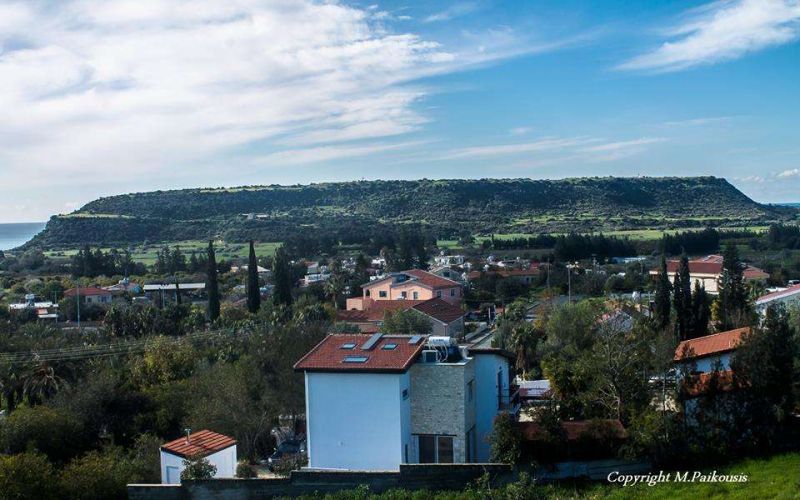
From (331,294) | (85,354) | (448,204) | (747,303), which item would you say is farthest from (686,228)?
(85,354)

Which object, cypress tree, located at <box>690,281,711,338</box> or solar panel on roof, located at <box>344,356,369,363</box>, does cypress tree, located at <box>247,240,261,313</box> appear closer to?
cypress tree, located at <box>690,281,711,338</box>

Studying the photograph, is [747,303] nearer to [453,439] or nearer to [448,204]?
[453,439]

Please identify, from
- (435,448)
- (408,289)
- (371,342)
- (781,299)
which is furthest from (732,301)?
(408,289)

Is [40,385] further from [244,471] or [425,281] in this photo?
[425,281]

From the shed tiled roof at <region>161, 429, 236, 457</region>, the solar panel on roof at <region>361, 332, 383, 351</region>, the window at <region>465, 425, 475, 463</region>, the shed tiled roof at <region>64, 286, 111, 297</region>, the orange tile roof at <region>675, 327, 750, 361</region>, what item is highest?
the solar panel on roof at <region>361, 332, 383, 351</region>

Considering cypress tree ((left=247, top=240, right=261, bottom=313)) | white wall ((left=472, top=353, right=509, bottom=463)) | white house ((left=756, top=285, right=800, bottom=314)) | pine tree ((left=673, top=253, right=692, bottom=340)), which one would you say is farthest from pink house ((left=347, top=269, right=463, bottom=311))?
white wall ((left=472, top=353, right=509, bottom=463))

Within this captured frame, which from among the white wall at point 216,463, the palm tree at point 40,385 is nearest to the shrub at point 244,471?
the white wall at point 216,463

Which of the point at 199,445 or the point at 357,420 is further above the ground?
the point at 357,420
